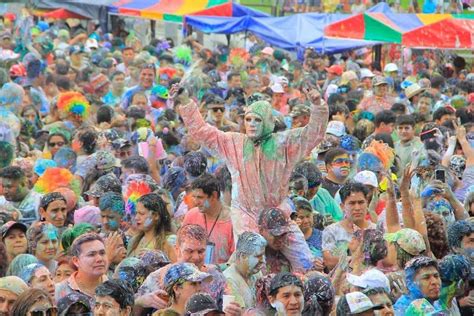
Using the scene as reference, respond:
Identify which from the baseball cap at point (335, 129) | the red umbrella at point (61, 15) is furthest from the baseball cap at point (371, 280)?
the red umbrella at point (61, 15)

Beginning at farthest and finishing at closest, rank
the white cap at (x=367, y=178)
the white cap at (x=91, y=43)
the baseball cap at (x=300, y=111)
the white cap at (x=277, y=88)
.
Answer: the white cap at (x=91, y=43), the white cap at (x=277, y=88), the baseball cap at (x=300, y=111), the white cap at (x=367, y=178)

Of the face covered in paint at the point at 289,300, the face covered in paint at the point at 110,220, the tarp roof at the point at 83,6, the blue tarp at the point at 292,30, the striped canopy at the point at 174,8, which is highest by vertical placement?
the face covered in paint at the point at 289,300

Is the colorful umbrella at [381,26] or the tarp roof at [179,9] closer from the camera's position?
the colorful umbrella at [381,26]

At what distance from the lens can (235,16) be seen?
2720cm

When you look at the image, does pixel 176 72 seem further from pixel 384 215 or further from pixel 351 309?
pixel 351 309

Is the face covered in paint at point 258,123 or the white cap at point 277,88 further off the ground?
the face covered in paint at point 258,123

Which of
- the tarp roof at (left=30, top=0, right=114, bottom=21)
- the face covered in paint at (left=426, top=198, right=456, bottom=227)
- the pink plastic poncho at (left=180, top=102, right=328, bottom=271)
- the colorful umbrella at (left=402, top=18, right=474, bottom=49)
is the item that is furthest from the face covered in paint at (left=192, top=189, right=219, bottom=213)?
the tarp roof at (left=30, top=0, right=114, bottom=21)

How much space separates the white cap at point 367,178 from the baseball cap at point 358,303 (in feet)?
10.8

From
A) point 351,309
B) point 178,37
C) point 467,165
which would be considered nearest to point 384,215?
point 467,165

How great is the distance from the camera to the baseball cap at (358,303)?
763cm

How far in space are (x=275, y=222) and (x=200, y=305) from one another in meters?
1.79

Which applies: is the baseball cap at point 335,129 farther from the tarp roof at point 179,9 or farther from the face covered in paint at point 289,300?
the tarp roof at point 179,9

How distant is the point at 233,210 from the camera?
9.91m

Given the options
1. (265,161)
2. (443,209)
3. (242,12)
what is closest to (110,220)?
(265,161)
